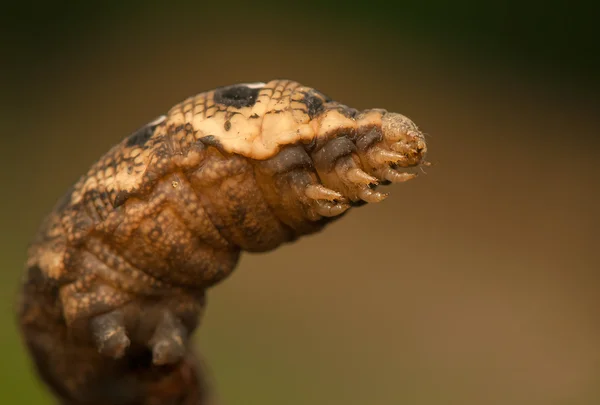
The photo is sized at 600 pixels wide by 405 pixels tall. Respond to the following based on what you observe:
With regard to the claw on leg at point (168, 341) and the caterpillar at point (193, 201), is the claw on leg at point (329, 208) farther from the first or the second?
the claw on leg at point (168, 341)

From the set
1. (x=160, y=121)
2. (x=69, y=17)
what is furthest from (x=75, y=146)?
(x=160, y=121)

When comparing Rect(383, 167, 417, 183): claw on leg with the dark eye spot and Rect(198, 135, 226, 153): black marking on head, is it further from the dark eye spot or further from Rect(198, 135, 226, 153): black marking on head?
the dark eye spot

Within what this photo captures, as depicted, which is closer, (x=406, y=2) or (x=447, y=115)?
(x=406, y=2)

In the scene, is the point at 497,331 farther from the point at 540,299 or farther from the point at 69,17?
the point at 69,17

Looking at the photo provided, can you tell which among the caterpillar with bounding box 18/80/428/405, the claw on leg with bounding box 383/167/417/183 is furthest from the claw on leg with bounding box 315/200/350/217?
the claw on leg with bounding box 383/167/417/183

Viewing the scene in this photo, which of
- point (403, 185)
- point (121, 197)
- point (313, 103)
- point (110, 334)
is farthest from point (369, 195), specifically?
point (403, 185)

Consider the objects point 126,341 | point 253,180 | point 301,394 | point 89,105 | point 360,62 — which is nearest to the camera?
point 253,180

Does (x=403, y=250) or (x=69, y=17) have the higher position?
(x=69, y=17)

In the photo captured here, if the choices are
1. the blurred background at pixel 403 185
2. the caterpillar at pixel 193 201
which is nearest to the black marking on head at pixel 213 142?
the caterpillar at pixel 193 201

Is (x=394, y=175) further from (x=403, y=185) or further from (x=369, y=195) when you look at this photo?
(x=403, y=185)
